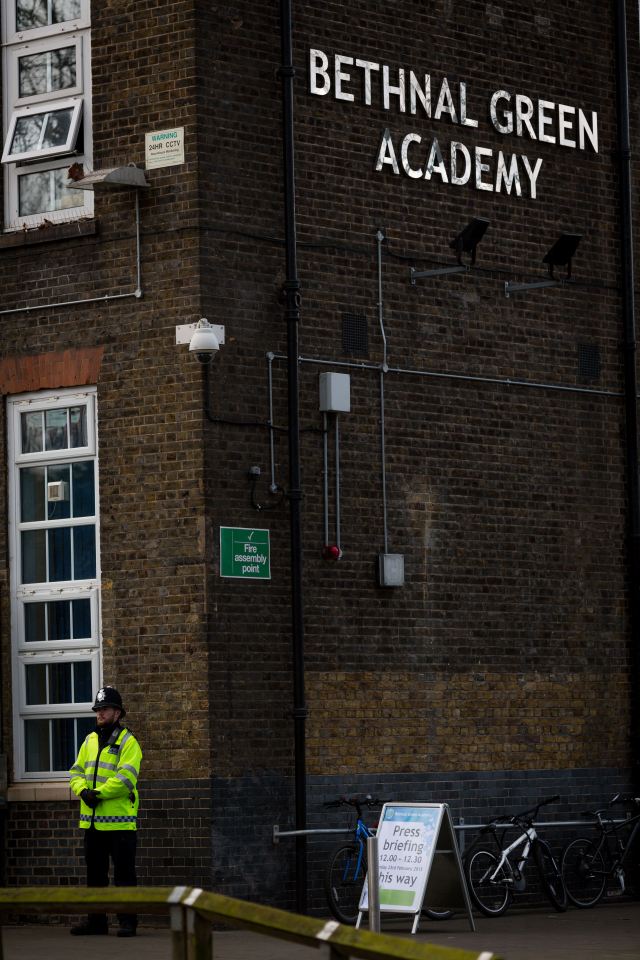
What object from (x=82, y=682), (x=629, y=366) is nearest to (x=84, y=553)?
(x=82, y=682)

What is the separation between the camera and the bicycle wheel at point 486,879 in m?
17.7

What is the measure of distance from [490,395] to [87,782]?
5797mm

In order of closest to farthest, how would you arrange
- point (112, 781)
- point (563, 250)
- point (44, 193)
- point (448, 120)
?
point (112, 781) < point (44, 193) < point (448, 120) < point (563, 250)

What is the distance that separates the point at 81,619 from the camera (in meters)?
17.8

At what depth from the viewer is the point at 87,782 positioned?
16094 millimetres

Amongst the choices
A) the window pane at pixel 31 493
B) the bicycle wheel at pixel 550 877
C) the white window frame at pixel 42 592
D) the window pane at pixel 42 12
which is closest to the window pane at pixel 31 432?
the white window frame at pixel 42 592

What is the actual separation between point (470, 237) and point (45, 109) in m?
4.04

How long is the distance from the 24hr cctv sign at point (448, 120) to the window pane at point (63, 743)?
579 cm

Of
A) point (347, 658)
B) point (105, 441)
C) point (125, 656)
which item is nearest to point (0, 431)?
point (105, 441)

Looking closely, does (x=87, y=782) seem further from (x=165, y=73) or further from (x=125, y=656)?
(x=165, y=73)

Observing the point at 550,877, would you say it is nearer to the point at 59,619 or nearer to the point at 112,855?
the point at 112,855

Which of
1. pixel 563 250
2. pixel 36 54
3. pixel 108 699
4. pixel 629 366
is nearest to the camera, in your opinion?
pixel 108 699

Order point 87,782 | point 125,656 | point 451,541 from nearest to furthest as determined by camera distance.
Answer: point 87,782 < point 125,656 < point 451,541

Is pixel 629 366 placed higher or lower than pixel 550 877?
higher
